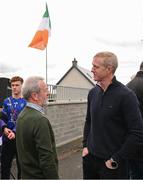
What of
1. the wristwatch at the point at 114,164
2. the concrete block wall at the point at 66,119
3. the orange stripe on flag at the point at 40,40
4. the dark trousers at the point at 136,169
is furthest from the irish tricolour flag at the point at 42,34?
the wristwatch at the point at 114,164

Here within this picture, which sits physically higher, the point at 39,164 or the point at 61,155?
the point at 39,164

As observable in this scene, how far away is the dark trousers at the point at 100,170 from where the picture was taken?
3908mm

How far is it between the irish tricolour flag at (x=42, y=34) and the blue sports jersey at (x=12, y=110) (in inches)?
271

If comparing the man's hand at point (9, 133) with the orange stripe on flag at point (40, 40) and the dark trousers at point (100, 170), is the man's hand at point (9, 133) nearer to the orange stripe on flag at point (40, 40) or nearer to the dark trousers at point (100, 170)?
the dark trousers at point (100, 170)

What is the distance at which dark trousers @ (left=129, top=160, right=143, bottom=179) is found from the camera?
443 centimetres

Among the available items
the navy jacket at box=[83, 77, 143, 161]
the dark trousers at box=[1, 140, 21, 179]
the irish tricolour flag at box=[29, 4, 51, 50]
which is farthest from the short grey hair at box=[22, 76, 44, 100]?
the irish tricolour flag at box=[29, 4, 51, 50]

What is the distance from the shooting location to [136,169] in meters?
4.48

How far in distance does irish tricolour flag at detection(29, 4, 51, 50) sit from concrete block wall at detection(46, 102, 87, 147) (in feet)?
6.63

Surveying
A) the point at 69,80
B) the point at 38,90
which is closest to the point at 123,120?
the point at 38,90

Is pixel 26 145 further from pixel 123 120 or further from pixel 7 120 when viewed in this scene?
pixel 7 120

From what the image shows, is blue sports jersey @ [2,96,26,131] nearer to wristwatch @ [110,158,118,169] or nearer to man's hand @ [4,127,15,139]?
man's hand @ [4,127,15,139]

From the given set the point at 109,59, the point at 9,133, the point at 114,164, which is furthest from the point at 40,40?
the point at 114,164

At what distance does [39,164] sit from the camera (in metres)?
3.70

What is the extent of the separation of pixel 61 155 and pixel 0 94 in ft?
11.6
